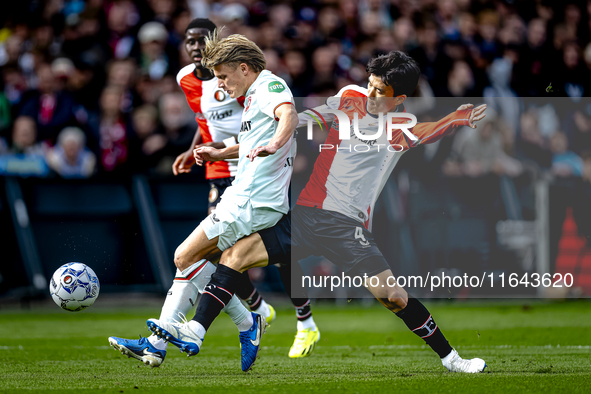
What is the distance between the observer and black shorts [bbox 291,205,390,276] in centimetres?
502

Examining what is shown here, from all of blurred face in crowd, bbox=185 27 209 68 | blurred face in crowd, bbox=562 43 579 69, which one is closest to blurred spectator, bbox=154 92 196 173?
blurred face in crowd, bbox=185 27 209 68

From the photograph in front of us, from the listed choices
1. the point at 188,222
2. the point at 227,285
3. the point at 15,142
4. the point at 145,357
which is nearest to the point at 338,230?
the point at 227,285

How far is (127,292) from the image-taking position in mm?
9602

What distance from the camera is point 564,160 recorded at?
30.0 ft

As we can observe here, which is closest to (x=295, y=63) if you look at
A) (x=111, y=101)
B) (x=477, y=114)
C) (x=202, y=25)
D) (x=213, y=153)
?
(x=111, y=101)

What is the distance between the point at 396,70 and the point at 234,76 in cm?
110

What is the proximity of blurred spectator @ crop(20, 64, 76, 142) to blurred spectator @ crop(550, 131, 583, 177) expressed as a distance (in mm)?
6288

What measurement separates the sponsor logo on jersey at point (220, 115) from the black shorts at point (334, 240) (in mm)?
1604

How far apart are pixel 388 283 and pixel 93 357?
8.14ft

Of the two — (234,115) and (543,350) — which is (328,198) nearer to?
(234,115)

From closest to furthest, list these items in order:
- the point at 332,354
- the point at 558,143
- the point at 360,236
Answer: the point at 360,236 → the point at 332,354 → the point at 558,143

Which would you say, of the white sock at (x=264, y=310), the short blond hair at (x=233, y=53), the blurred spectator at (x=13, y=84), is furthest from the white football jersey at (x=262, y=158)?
the blurred spectator at (x=13, y=84)

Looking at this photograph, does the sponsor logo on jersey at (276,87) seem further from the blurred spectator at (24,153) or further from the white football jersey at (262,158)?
the blurred spectator at (24,153)

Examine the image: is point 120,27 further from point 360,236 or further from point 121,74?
point 360,236
